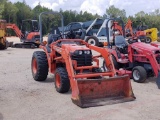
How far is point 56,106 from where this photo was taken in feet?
19.1

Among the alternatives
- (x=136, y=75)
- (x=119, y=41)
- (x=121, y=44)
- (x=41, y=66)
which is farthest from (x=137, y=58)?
(x=41, y=66)

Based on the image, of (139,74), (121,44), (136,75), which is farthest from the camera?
(121,44)

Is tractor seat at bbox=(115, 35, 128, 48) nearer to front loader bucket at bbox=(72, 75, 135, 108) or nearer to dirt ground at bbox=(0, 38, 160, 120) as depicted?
dirt ground at bbox=(0, 38, 160, 120)

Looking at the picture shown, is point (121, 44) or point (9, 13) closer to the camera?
point (121, 44)

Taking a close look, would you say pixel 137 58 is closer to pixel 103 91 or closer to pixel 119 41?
pixel 119 41

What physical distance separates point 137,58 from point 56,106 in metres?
3.67

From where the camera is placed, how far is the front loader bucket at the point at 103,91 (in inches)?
230

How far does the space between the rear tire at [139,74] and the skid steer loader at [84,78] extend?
1.40 metres

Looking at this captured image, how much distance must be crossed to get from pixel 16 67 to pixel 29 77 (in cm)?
225

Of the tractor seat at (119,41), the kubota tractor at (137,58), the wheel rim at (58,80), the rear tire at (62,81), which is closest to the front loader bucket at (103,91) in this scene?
the rear tire at (62,81)

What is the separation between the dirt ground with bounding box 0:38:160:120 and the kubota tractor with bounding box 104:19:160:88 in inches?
15.5

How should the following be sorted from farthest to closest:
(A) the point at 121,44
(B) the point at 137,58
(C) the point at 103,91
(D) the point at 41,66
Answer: (A) the point at 121,44, (B) the point at 137,58, (D) the point at 41,66, (C) the point at 103,91

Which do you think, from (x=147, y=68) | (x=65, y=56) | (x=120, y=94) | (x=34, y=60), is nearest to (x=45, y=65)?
(x=34, y=60)

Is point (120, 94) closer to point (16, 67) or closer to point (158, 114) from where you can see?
point (158, 114)
